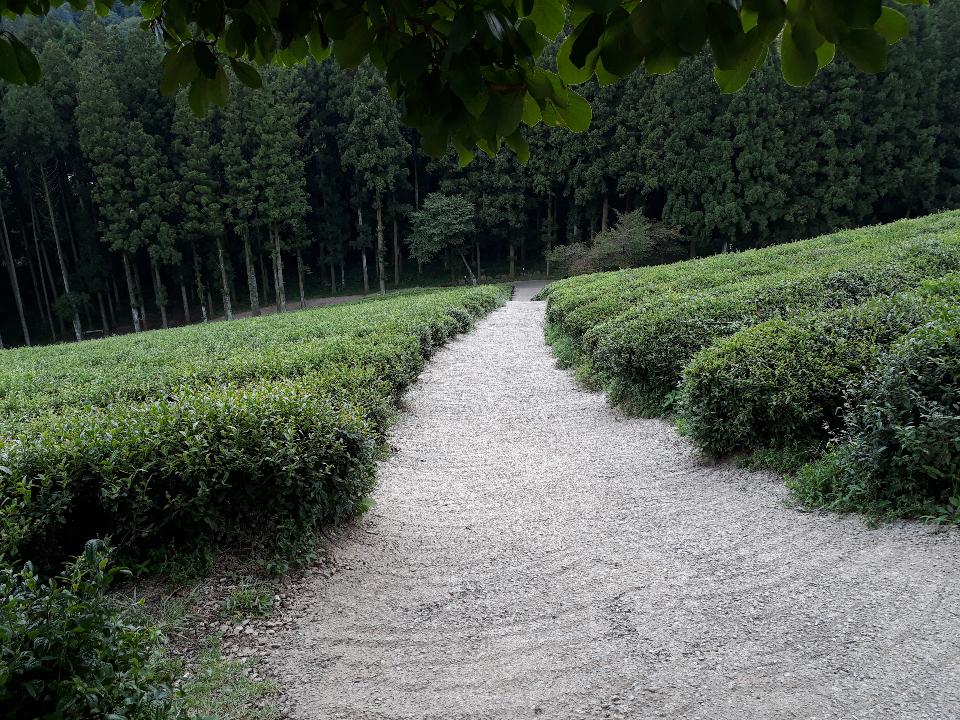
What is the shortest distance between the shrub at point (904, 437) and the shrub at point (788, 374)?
35cm

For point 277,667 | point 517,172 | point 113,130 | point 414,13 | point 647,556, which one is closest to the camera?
point 414,13

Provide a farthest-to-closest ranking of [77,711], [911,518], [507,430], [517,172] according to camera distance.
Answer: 1. [517,172]
2. [507,430]
3. [911,518]
4. [77,711]

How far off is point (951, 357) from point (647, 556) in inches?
74.8

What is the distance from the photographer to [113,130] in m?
25.2

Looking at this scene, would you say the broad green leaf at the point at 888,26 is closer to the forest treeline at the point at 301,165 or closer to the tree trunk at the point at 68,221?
the forest treeline at the point at 301,165

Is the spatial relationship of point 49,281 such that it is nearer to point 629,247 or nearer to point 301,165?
point 301,165

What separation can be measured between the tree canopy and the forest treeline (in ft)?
88.5

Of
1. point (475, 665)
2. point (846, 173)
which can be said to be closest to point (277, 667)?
point (475, 665)

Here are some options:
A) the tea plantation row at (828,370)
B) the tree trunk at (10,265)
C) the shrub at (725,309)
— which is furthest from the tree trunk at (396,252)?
the tea plantation row at (828,370)

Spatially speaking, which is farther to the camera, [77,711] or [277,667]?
[277,667]

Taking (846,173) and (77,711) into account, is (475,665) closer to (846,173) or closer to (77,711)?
(77,711)

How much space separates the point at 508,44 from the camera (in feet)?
3.88

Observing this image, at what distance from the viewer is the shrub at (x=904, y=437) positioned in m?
2.86

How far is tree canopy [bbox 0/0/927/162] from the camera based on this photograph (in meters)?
1.03
